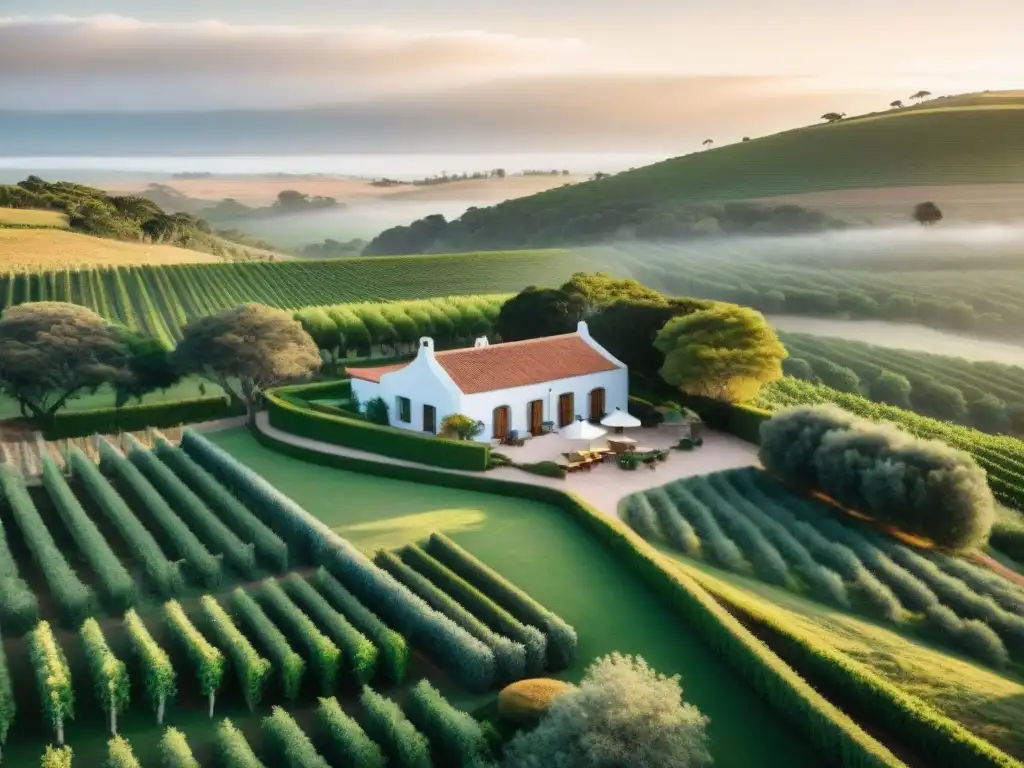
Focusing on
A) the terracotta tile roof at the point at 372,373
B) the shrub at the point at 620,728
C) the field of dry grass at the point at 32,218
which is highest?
the field of dry grass at the point at 32,218

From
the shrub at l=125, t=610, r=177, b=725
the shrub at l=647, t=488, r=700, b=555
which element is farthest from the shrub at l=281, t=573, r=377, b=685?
the shrub at l=647, t=488, r=700, b=555

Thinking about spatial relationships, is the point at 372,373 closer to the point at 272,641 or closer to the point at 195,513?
the point at 195,513

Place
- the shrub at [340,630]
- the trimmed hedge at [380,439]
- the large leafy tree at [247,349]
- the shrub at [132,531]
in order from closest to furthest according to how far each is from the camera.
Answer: the shrub at [340,630] → the shrub at [132,531] → the trimmed hedge at [380,439] → the large leafy tree at [247,349]

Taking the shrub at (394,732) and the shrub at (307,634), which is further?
the shrub at (307,634)

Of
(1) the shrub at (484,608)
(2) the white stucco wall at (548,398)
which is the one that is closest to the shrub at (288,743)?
(1) the shrub at (484,608)

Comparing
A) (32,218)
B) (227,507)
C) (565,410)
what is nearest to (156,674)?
(227,507)

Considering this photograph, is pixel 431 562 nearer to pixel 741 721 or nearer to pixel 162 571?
pixel 162 571

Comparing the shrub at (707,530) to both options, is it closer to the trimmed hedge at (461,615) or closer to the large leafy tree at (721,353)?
the large leafy tree at (721,353)
